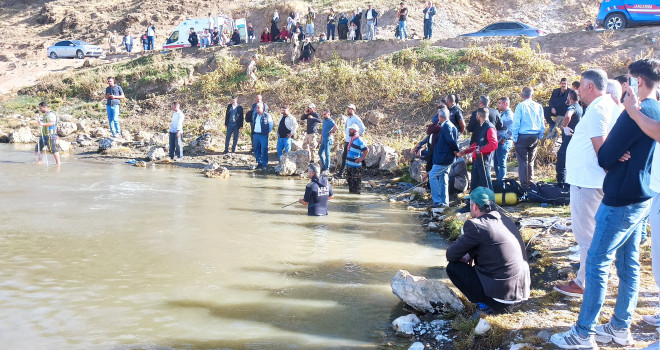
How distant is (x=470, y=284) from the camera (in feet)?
18.2

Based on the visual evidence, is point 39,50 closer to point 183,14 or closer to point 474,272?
point 183,14

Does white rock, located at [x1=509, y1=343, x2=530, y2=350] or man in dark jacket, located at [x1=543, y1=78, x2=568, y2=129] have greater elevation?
man in dark jacket, located at [x1=543, y1=78, x2=568, y2=129]

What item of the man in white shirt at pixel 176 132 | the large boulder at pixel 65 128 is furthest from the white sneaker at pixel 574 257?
the large boulder at pixel 65 128

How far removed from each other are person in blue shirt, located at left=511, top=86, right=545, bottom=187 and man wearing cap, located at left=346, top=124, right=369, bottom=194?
3.10 meters

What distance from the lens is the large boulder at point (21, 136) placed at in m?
21.0

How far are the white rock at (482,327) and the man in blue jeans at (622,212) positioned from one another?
0.71 m

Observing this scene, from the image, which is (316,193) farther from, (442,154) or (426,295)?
(426,295)

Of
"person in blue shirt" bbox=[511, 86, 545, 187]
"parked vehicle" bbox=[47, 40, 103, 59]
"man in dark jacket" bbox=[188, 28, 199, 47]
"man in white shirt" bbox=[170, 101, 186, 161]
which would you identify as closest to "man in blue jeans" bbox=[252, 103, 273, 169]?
"man in white shirt" bbox=[170, 101, 186, 161]

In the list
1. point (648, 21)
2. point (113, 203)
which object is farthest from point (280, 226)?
point (648, 21)

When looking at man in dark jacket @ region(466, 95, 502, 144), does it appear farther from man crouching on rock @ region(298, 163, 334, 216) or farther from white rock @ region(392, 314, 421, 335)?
white rock @ region(392, 314, 421, 335)

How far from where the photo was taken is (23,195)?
464 inches

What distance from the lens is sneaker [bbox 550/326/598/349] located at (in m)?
4.39

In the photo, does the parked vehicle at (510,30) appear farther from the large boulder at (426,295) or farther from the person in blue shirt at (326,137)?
the large boulder at (426,295)

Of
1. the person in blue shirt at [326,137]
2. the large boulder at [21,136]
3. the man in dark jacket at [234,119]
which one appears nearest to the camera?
the person in blue shirt at [326,137]
